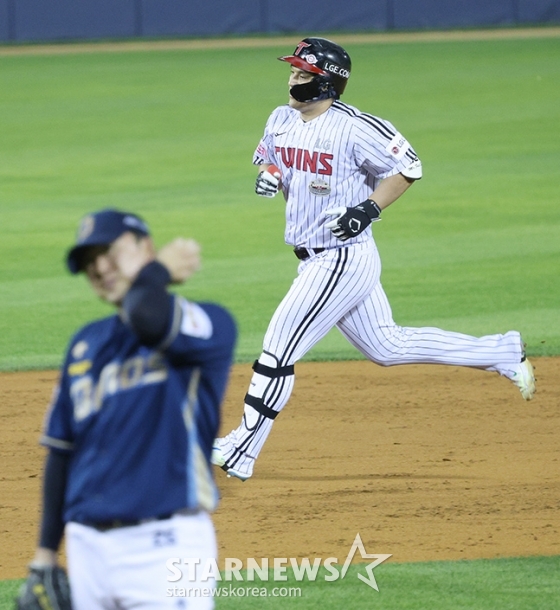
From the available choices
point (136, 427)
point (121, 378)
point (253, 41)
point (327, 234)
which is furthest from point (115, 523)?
point (253, 41)

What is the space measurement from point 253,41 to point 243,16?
2.23ft

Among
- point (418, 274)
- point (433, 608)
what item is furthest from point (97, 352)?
point (418, 274)

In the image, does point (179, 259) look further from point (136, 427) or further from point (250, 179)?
point (250, 179)

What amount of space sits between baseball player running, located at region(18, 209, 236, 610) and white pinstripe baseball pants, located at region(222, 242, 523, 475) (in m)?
2.79

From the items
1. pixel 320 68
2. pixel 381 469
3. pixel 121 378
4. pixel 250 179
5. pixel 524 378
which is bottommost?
pixel 121 378

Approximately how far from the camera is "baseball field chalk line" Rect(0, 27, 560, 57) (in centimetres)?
3042

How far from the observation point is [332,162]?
594cm

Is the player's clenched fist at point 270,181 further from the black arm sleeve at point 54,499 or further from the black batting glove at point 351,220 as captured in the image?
the black arm sleeve at point 54,499

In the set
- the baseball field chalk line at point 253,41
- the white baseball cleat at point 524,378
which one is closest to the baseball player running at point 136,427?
the white baseball cleat at point 524,378

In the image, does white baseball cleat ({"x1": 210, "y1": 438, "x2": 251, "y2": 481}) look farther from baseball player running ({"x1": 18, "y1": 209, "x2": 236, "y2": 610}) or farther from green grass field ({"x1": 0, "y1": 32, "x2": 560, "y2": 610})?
baseball player running ({"x1": 18, "y1": 209, "x2": 236, "y2": 610})

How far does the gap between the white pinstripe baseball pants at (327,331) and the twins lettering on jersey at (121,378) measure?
2852 millimetres

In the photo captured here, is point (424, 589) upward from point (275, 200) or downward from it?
downward

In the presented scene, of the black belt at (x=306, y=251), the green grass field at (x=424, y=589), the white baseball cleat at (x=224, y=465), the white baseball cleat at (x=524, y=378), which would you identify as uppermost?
the black belt at (x=306, y=251)

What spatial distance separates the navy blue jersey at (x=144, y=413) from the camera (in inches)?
114
